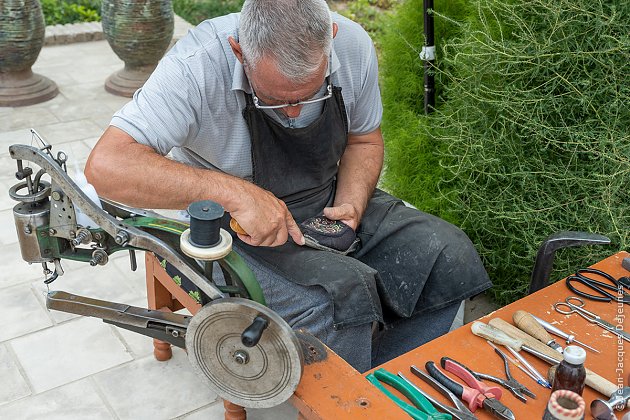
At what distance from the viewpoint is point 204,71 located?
2.13 metres

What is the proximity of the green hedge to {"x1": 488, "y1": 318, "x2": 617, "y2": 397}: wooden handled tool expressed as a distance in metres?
0.69

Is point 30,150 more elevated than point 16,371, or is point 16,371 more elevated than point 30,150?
point 30,150

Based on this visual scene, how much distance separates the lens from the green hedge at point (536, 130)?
2379 mm

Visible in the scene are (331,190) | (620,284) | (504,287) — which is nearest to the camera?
(620,284)

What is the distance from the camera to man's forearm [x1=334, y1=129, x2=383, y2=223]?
2430 mm

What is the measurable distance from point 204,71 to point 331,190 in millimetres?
622

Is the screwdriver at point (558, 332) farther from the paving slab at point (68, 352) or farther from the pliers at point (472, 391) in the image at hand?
the paving slab at point (68, 352)

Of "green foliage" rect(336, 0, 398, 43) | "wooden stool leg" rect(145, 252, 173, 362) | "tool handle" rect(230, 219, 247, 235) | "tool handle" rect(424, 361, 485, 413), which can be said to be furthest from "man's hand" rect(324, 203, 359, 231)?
"green foliage" rect(336, 0, 398, 43)

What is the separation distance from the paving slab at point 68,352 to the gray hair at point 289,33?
1375 mm

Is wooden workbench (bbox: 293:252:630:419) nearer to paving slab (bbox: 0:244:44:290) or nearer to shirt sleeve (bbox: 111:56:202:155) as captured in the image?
shirt sleeve (bbox: 111:56:202:155)

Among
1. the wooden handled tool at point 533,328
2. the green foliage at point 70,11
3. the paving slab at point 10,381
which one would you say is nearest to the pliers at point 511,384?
the wooden handled tool at point 533,328

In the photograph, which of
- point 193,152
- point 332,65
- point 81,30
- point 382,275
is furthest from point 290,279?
point 81,30

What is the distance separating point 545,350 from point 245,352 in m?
0.75

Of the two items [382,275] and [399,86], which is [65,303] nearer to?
[382,275]
